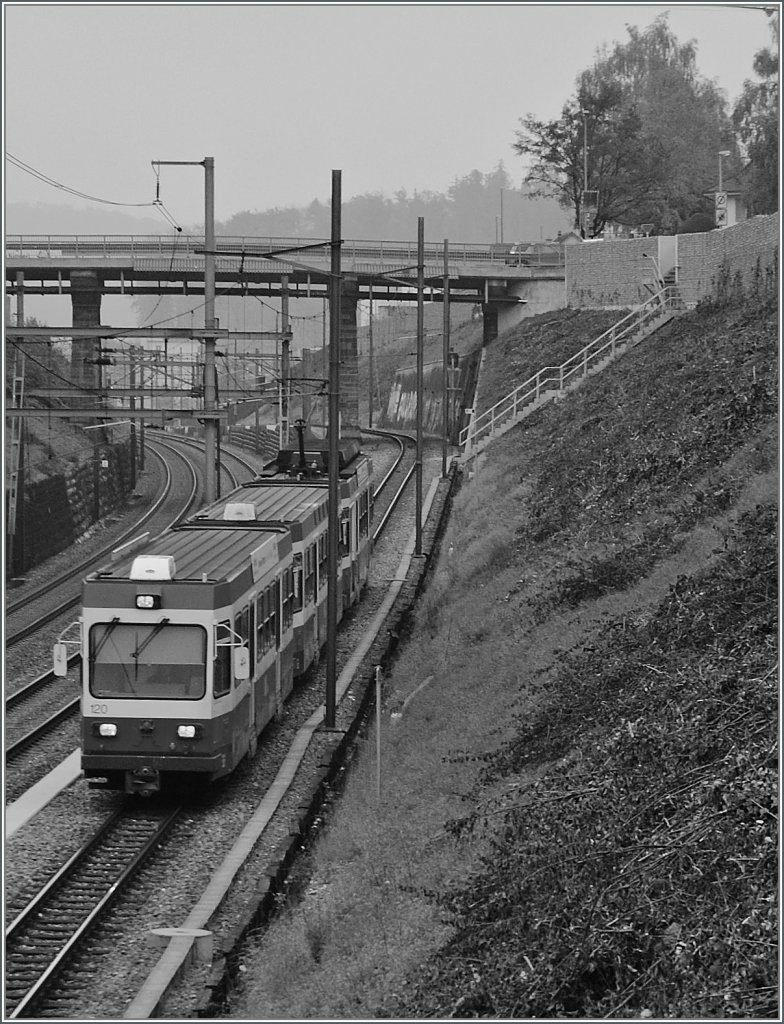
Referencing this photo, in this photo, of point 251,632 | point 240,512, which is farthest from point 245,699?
point 240,512

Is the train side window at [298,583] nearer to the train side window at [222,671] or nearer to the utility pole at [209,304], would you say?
the train side window at [222,671]

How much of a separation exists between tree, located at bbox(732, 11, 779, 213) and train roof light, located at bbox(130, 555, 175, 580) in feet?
152

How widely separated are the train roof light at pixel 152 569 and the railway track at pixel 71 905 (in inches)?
110

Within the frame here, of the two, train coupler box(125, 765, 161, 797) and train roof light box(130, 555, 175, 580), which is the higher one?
train roof light box(130, 555, 175, 580)

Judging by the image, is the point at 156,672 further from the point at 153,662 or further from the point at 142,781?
the point at 142,781

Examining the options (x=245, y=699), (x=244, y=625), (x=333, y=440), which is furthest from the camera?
(x=333, y=440)

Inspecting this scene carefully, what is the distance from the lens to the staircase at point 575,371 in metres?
49.0

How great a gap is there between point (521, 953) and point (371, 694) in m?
13.7

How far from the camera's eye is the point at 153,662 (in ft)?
54.1

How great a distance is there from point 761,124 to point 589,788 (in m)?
55.4

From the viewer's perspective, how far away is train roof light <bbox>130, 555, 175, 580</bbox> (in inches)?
649

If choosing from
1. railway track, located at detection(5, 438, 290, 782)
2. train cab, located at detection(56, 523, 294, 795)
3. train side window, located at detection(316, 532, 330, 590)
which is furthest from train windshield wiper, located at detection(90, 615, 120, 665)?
train side window, located at detection(316, 532, 330, 590)

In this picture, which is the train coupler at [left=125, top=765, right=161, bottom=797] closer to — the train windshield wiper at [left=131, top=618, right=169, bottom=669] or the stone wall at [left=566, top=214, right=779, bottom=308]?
the train windshield wiper at [left=131, top=618, right=169, bottom=669]

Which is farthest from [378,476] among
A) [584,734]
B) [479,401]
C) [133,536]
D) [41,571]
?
[584,734]
